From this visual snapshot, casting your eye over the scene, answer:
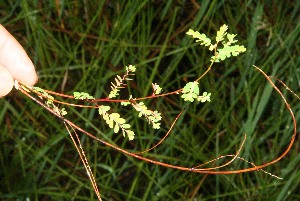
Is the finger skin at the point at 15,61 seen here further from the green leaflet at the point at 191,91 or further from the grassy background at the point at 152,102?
the green leaflet at the point at 191,91

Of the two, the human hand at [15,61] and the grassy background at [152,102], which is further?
the grassy background at [152,102]

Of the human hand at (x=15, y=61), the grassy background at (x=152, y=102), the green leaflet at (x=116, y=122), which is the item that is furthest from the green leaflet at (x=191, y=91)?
the grassy background at (x=152, y=102)

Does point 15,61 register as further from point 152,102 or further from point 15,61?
point 152,102

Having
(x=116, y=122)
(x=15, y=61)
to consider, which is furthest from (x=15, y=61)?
(x=116, y=122)

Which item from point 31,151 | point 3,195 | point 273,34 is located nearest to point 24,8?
point 31,151

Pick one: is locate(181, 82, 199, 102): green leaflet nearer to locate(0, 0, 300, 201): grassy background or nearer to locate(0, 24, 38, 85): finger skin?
locate(0, 24, 38, 85): finger skin

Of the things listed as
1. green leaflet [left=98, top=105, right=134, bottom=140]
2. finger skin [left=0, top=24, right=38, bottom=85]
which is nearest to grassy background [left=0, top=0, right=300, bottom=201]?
finger skin [left=0, top=24, right=38, bottom=85]

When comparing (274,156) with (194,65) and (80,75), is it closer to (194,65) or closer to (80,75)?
(194,65)
